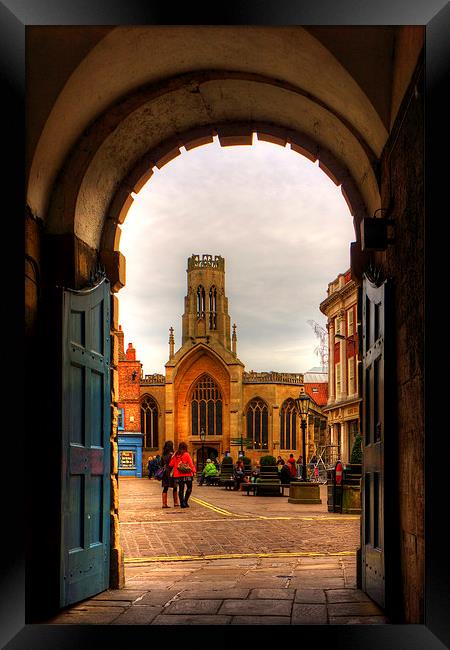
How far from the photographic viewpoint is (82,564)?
6.72m

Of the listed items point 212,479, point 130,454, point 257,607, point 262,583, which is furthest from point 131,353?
point 257,607

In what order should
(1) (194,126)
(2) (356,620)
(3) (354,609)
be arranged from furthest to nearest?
1. (1) (194,126)
2. (3) (354,609)
3. (2) (356,620)

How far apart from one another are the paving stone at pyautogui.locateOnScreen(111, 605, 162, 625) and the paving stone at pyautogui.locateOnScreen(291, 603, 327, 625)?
1079 millimetres

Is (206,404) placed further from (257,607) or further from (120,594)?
(257,607)

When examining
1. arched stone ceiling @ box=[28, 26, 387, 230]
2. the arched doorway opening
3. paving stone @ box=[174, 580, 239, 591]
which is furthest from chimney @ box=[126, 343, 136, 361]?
paving stone @ box=[174, 580, 239, 591]

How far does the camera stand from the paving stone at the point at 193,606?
6281mm

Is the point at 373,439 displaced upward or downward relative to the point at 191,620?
upward

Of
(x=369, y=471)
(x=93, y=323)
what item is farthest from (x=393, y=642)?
(x=93, y=323)

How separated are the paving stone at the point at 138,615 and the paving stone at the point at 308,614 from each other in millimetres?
1079

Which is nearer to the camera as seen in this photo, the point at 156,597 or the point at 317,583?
the point at 156,597

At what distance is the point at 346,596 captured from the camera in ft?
22.7

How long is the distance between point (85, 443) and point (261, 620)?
2.12 meters

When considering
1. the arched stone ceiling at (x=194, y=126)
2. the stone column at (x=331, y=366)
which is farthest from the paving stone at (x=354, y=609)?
the stone column at (x=331, y=366)
